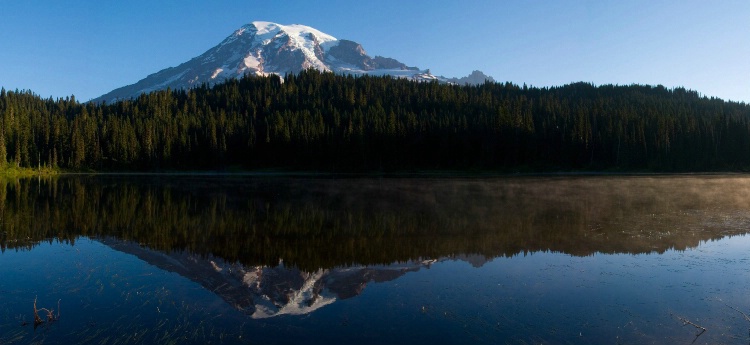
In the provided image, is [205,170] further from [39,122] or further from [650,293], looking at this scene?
[650,293]

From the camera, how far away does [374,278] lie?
18.3 m

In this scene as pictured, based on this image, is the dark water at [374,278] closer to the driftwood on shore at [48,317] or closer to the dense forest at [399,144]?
the driftwood on shore at [48,317]

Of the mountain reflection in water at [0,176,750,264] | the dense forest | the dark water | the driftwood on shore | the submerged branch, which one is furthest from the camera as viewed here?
the dense forest

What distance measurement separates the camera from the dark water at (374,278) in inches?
500

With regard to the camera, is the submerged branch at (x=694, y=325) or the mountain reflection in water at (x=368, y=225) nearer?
the submerged branch at (x=694, y=325)

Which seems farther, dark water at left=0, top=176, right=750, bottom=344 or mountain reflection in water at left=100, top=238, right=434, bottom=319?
mountain reflection in water at left=100, top=238, right=434, bottom=319

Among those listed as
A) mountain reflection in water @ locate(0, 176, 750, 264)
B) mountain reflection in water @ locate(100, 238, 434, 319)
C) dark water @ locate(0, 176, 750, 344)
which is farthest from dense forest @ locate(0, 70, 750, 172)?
mountain reflection in water @ locate(100, 238, 434, 319)

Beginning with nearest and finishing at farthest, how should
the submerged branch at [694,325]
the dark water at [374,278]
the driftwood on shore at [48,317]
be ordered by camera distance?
the submerged branch at [694,325]
the dark water at [374,278]
the driftwood on shore at [48,317]

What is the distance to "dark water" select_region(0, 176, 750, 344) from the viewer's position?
12711 mm

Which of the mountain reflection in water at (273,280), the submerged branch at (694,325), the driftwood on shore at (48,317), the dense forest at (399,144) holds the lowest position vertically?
the submerged branch at (694,325)

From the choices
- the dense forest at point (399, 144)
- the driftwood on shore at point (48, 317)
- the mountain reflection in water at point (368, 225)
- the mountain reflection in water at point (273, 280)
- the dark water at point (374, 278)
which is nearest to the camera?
the dark water at point (374, 278)

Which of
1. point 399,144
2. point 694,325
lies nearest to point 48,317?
point 694,325

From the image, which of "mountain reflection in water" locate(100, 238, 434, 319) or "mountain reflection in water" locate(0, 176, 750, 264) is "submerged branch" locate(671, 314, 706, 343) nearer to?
"mountain reflection in water" locate(0, 176, 750, 264)

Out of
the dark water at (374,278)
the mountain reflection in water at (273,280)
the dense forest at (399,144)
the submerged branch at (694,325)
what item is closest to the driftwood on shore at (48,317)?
the dark water at (374,278)
